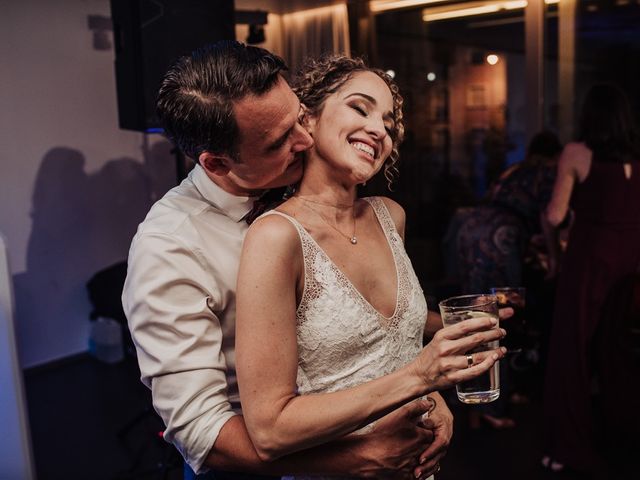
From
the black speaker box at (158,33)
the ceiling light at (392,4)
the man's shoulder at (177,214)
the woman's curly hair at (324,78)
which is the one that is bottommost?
the man's shoulder at (177,214)

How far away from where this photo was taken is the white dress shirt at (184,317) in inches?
48.8

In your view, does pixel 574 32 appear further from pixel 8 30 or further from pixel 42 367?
pixel 42 367

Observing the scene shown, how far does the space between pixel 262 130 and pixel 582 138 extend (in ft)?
8.58

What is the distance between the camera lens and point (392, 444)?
124cm

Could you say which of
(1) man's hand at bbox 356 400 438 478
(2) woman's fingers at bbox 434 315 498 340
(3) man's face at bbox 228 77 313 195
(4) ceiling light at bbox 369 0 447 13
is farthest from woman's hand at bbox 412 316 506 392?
(4) ceiling light at bbox 369 0 447 13

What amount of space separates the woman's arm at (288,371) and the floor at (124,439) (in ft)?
7.48

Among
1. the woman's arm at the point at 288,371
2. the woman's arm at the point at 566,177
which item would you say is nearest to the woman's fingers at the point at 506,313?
the woman's arm at the point at 288,371

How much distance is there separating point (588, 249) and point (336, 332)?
2.61m

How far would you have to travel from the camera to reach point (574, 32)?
19.7ft

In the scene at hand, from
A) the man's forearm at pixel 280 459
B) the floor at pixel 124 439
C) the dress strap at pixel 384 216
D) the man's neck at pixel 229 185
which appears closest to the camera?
the man's forearm at pixel 280 459

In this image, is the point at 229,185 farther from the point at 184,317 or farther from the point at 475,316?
the point at 475,316

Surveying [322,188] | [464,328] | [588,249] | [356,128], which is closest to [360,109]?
[356,128]

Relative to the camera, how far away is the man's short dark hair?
1.30 metres

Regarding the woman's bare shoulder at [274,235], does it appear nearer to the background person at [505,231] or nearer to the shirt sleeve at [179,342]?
the shirt sleeve at [179,342]
